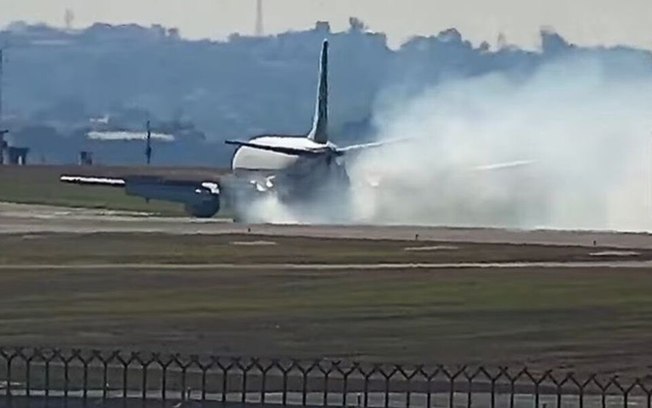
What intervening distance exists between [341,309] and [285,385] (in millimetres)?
16025

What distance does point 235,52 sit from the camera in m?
168

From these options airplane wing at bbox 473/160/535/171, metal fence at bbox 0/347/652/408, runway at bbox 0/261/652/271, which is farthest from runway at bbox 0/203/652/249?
metal fence at bbox 0/347/652/408

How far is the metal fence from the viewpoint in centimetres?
2562

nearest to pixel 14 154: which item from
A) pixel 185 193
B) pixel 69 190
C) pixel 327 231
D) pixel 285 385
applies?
pixel 69 190

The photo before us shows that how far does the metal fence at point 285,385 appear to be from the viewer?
2562cm

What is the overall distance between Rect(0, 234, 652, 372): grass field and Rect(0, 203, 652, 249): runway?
28.6ft

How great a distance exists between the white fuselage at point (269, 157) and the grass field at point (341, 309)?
33278mm

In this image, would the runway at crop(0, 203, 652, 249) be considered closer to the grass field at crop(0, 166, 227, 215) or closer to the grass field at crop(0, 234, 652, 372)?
the grass field at crop(0, 234, 652, 372)

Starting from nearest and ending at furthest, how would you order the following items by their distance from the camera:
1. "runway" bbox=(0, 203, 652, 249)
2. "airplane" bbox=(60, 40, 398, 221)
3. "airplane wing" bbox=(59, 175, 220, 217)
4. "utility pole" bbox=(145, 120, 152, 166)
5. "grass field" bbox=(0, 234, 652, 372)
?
"grass field" bbox=(0, 234, 652, 372), "runway" bbox=(0, 203, 652, 249), "airplane" bbox=(60, 40, 398, 221), "airplane wing" bbox=(59, 175, 220, 217), "utility pole" bbox=(145, 120, 152, 166)

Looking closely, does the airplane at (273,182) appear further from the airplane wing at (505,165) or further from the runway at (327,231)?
the runway at (327,231)

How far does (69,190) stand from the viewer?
131 meters

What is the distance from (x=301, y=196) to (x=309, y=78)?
7507 cm

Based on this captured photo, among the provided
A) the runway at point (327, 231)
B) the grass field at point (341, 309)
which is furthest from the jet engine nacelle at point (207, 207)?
the grass field at point (341, 309)

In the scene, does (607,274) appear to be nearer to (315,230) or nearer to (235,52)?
(315,230)
